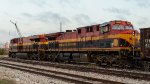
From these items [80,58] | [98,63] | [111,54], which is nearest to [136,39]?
[111,54]

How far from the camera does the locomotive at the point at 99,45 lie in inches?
947

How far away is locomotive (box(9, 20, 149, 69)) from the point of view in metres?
24.0

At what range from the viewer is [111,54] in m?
25.4

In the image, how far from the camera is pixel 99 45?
2686 centimetres

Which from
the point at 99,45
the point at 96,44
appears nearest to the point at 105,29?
the point at 99,45

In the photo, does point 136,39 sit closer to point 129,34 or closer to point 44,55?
point 129,34

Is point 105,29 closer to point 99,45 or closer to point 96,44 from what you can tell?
point 99,45

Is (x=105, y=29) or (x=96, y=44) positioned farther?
(x=96, y=44)

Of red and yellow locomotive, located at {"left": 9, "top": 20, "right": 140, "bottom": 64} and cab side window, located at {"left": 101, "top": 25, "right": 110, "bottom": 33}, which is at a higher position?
cab side window, located at {"left": 101, "top": 25, "right": 110, "bottom": 33}

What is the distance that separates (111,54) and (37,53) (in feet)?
62.3

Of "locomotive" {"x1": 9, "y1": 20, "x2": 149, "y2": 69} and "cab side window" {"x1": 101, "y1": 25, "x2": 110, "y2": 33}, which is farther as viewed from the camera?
"cab side window" {"x1": 101, "y1": 25, "x2": 110, "y2": 33}

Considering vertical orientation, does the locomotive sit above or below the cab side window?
below

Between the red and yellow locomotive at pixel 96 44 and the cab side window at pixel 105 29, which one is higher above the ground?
the cab side window at pixel 105 29

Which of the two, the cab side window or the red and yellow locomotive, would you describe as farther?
the cab side window
